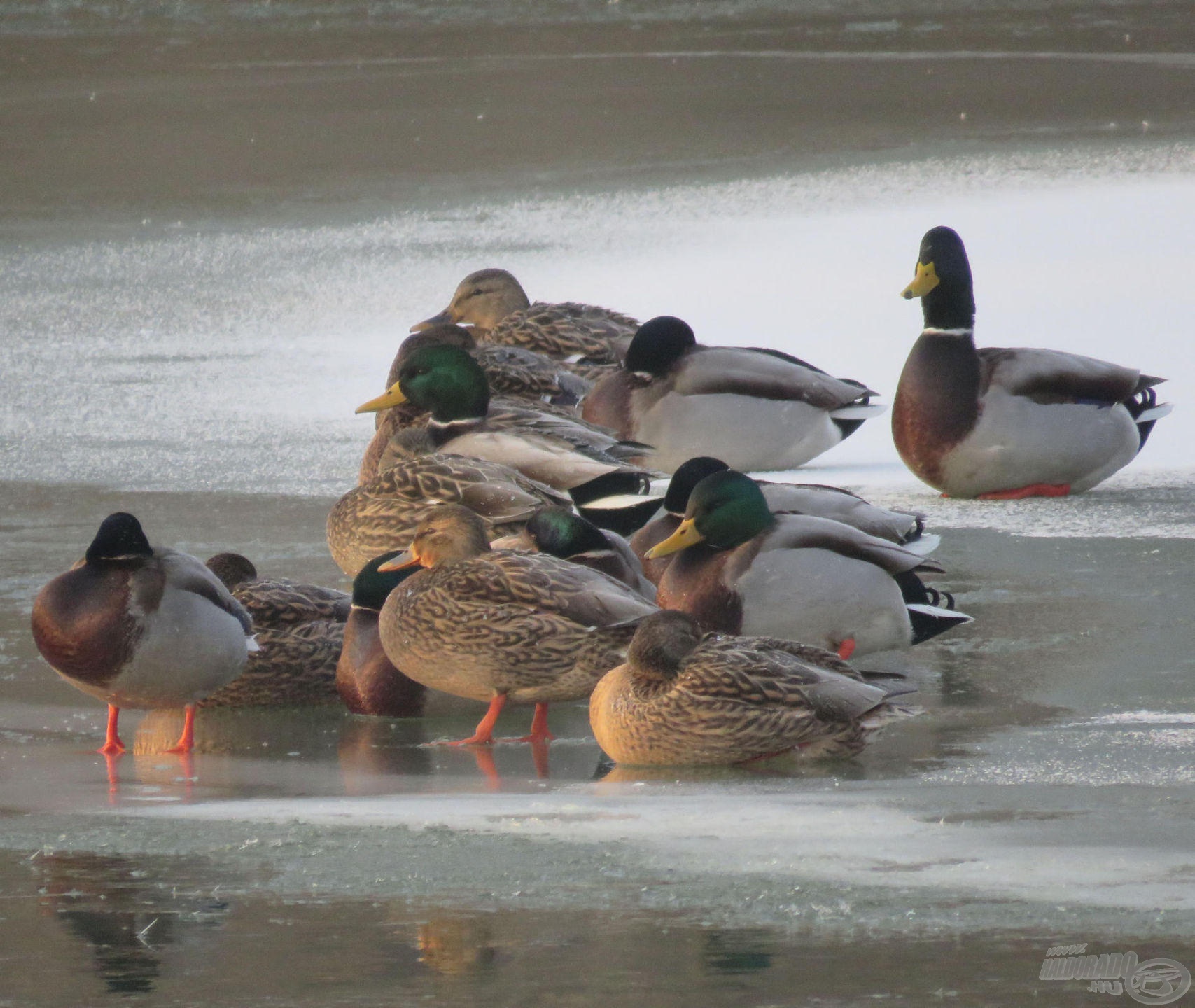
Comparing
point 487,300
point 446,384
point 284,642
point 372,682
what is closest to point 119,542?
point 284,642

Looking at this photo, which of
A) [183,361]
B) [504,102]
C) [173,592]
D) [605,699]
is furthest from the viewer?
[504,102]

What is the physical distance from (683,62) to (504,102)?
7.75 ft

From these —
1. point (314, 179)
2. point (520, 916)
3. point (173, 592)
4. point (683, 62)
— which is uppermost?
point (683, 62)

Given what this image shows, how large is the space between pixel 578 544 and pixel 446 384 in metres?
1.60

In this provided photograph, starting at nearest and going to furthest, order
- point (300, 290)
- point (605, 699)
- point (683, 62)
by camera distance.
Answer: point (605, 699), point (300, 290), point (683, 62)

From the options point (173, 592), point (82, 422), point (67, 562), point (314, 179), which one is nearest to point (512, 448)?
point (67, 562)

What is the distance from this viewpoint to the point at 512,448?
6.61 m

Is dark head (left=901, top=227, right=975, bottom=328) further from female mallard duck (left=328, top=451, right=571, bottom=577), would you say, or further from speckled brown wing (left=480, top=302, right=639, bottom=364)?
female mallard duck (left=328, top=451, right=571, bottom=577)

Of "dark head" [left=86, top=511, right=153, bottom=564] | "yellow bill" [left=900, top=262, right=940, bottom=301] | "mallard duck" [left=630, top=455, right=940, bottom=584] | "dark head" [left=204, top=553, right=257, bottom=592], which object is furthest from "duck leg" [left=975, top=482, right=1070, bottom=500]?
"dark head" [left=86, top=511, right=153, bottom=564]

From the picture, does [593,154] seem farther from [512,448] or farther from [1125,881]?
[1125,881]

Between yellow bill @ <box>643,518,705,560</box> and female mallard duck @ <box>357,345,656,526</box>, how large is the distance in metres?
1.01

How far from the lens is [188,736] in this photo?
4.86 m

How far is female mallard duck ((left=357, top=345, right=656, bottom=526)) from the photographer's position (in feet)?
20.9

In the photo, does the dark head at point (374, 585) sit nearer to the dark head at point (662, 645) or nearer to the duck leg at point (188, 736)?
the duck leg at point (188, 736)
